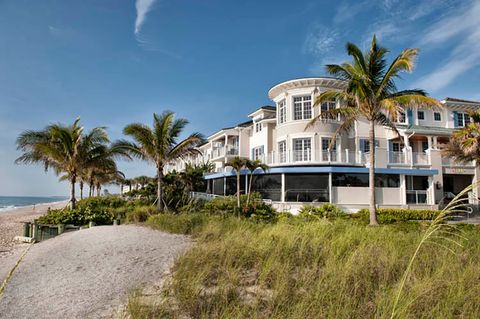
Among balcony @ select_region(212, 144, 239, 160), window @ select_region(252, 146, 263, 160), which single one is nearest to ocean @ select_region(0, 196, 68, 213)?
balcony @ select_region(212, 144, 239, 160)

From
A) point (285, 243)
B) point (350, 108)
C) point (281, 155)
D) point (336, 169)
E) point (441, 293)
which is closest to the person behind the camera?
point (441, 293)

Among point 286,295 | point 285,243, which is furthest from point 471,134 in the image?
point 286,295

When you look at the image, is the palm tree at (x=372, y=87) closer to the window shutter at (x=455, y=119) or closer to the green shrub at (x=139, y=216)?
the green shrub at (x=139, y=216)

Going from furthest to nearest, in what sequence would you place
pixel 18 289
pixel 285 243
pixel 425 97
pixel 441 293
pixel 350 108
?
pixel 350 108 < pixel 425 97 < pixel 285 243 < pixel 18 289 < pixel 441 293

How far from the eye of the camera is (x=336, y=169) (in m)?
20.6

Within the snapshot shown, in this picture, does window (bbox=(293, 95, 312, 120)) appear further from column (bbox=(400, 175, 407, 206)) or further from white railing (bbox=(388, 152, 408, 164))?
column (bbox=(400, 175, 407, 206))

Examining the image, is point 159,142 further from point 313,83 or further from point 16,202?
point 16,202

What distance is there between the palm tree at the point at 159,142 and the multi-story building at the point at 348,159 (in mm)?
6774

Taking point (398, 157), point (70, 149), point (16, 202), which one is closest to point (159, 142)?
point (70, 149)

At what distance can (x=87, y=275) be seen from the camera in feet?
20.0

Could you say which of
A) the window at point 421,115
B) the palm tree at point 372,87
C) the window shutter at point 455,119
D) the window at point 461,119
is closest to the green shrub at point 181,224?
the palm tree at point 372,87

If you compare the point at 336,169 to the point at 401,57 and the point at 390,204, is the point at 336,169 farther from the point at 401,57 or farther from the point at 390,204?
the point at 401,57

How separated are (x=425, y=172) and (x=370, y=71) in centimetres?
1053

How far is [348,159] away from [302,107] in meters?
5.33
